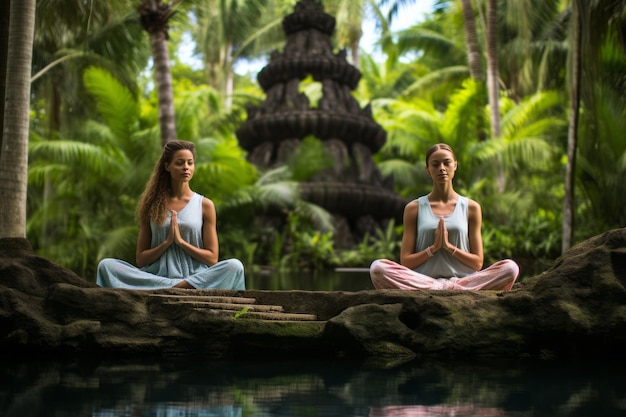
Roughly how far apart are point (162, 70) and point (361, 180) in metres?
7.51

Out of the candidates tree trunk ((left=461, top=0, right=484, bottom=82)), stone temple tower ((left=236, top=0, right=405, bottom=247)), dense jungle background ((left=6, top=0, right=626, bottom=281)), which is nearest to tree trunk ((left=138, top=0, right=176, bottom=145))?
dense jungle background ((left=6, top=0, right=626, bottom=281))

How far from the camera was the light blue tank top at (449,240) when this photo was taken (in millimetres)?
5023

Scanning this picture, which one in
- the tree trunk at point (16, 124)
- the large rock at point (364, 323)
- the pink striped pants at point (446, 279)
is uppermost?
the tree trunk at point (16, 124)

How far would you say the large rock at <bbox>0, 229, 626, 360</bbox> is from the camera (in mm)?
4359

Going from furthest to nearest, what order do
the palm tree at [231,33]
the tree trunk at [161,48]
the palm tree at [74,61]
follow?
the palm tree at [231,33], the palm tree at [74,61], the tree trunk at [161,48]

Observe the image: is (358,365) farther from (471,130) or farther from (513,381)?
(471,130)

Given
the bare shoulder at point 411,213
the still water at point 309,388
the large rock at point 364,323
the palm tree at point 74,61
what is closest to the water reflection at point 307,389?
the still water at point 309,388

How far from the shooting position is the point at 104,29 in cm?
1759

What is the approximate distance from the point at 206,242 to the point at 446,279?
1.63 metres

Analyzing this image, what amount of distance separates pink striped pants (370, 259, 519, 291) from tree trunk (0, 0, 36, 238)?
341 cm

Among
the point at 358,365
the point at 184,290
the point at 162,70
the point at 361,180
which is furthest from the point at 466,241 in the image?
the point at 361,180

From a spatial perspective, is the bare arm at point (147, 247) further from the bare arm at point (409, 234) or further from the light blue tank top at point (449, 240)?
the light blue tank top at point (449, 240)

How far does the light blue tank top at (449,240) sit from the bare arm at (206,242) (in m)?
1.36

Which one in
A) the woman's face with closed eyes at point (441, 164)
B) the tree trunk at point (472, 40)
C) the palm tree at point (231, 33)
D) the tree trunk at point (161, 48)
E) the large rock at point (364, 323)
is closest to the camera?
the large rock at point (364, 323)
